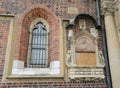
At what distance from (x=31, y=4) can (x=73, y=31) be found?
1.90 metres

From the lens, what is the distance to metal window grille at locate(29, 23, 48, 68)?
6.33 metres

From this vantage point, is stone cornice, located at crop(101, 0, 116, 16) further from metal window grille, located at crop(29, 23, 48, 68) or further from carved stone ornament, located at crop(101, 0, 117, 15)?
metal window grille, located at crop(29, 23, 48, 68)

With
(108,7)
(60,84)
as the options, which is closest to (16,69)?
(60,84)

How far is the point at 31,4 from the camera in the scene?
22.9 feet

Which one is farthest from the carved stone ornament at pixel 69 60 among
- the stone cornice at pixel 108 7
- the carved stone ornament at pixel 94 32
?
the stone cornice at pixel 108 7

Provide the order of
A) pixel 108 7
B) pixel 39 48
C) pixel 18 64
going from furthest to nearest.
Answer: pixel 108 7 < pixel 39 48 < pixel 18 64

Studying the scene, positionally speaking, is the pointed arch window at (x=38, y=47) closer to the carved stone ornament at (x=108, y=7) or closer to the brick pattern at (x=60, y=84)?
the brick pattern at (x=60, y=84)

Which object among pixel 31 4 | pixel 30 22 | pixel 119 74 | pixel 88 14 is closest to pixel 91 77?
pixel 119 74

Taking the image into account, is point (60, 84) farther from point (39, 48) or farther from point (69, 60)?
point (39, 48)

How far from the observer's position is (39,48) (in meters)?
6.57

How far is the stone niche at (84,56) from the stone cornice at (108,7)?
783 millimetres

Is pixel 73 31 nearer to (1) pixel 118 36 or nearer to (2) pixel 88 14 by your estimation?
(2) pixel 88 14

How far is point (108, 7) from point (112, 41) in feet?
4.34

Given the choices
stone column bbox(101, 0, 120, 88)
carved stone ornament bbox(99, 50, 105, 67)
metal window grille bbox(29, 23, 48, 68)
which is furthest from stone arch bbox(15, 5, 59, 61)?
stone column bbox(101, 0, 120, 88)
